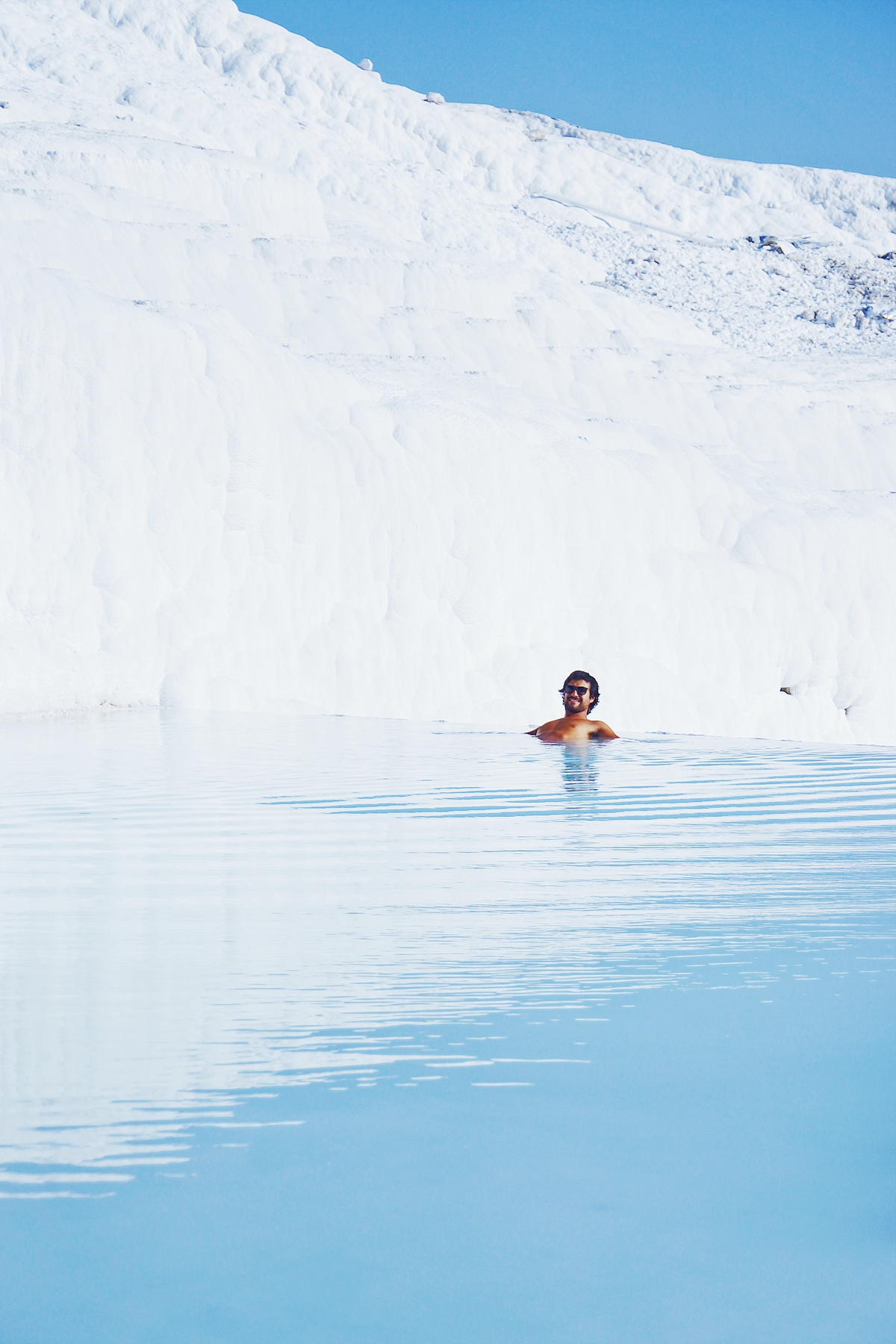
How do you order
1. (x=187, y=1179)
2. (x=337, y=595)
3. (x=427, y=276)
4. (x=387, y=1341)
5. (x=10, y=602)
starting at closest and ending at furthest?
(x=387, y=1341) < (x=187, y=1179) < (x=10, y=602) < (x=337, y=595) < (x=427, y=276)

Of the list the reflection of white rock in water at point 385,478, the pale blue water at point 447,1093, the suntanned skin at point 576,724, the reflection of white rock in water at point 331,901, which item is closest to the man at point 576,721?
the suntanned skin at point 576,724

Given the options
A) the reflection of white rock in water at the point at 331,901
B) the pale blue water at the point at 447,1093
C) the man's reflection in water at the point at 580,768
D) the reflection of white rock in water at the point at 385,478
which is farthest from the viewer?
the reflection of white rock in water at the point at 385,478

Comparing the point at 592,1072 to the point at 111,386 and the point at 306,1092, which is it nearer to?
the point at 306,1092

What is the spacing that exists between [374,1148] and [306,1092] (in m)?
0.19

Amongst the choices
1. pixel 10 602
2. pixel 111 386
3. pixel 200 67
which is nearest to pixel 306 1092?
pixel 10 602

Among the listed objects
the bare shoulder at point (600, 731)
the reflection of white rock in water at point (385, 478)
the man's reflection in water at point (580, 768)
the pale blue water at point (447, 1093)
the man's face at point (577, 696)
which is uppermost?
→ the reflection of white rock in water at point (385, 478)

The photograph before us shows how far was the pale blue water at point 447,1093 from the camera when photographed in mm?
1520

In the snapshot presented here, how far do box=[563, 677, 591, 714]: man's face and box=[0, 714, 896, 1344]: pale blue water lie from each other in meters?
3.59

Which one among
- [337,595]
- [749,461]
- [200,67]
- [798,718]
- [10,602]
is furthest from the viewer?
[200,67]

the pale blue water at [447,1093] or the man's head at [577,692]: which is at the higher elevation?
the man's head at [577,692]

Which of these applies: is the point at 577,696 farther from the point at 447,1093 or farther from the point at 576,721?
the point at 447,1093

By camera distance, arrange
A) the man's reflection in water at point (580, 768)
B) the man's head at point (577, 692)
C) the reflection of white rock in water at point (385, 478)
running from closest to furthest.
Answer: the man's reflection in water at point (580, 768) → the man's head at point (577, 692) → the reflection of white rock in water at point (385, 478)

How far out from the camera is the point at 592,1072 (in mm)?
2059

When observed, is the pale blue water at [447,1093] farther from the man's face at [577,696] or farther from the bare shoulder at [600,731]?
the man's face at [577,696]
